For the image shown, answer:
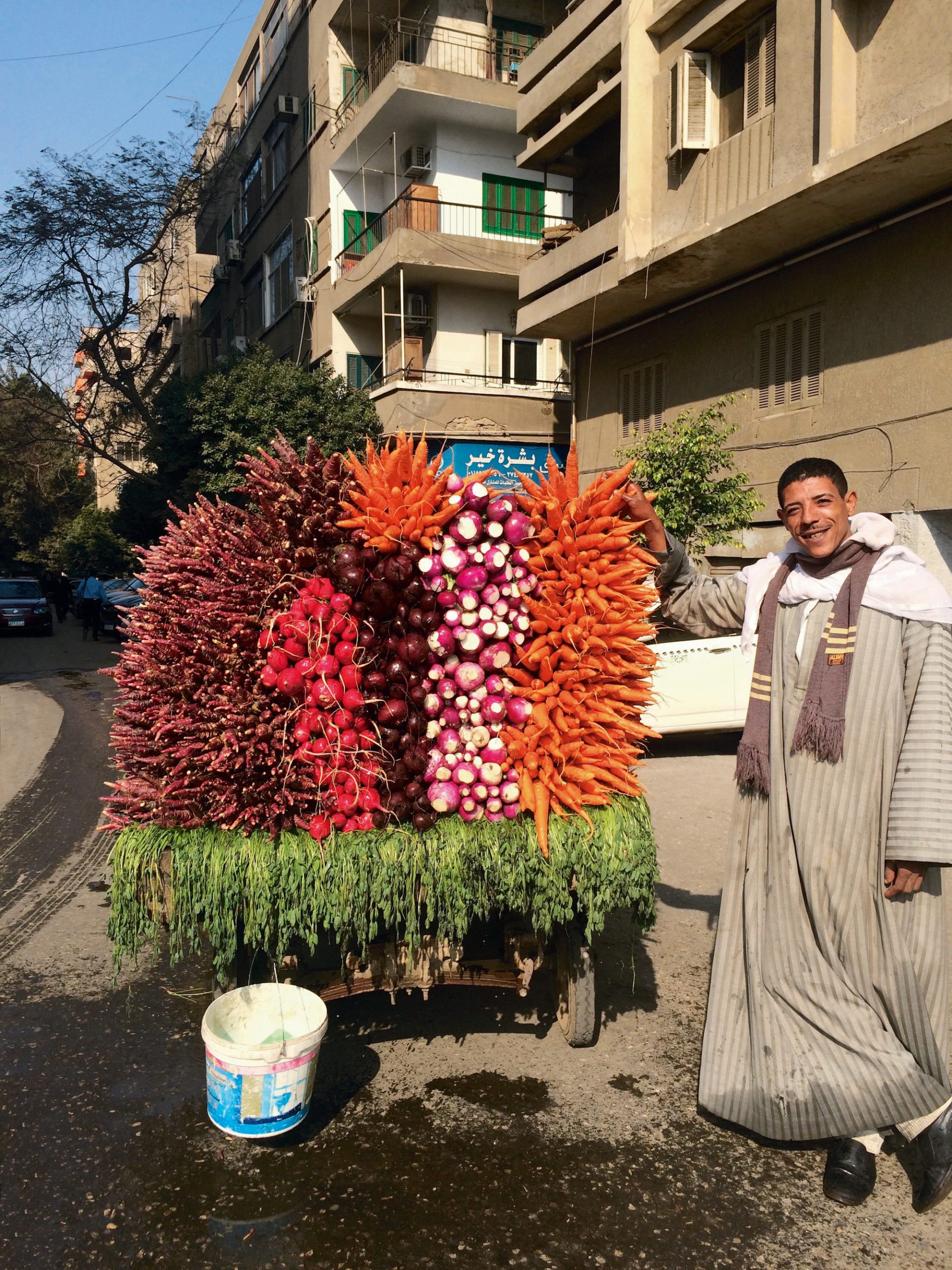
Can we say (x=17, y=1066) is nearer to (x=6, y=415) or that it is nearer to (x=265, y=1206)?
(x=265, y=1206)

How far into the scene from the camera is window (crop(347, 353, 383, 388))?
883 inches

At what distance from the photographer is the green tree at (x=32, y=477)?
3050 centimetres

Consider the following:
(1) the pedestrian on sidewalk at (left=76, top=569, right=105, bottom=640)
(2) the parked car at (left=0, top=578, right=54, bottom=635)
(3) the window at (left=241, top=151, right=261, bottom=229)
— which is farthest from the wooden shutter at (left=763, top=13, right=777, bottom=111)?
(2) the parked car at (left=0, top=578, right=54, bottom=635)

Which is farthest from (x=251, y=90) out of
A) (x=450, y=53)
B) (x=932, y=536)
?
(x=932, y=536)

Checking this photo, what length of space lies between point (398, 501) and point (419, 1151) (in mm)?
1976

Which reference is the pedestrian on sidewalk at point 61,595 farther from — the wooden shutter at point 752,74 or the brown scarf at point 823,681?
the brown scarf at point 823,681

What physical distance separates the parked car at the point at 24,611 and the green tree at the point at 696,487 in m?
19.6

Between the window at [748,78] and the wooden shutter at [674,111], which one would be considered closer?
the window at [748,78]

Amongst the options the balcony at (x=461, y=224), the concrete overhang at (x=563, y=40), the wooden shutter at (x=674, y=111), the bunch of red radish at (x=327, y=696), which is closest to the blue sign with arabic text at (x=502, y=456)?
the balcony at (x=461, y=224)

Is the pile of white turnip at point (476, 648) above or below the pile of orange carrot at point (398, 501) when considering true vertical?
below

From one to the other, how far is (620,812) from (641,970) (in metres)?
1.48

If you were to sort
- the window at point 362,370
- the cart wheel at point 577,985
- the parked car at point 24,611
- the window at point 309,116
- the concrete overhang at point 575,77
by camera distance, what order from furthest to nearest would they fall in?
the parked car at point 24,611
the window at point 309,116
the window at point 362,370
the concrete overhang at point 575,77
the cart wheel at point 577,985

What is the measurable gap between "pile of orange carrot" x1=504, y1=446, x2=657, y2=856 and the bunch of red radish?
1.65 ft

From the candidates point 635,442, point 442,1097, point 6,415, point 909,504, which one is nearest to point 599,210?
Answer: point 635,442
